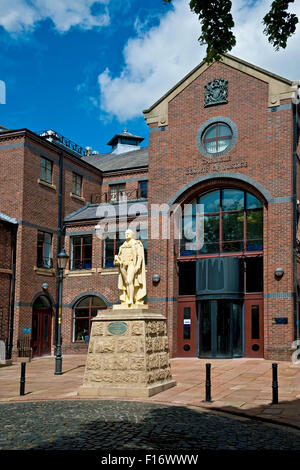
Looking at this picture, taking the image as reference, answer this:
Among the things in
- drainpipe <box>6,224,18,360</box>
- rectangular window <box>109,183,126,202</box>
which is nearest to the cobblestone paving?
drainpipe <box>6,224,18,360</box>

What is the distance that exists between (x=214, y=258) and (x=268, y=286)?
2.71 meters

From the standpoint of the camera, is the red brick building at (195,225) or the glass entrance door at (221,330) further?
the glass entrance door at (221,330)

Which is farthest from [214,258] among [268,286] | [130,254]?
[130,254]

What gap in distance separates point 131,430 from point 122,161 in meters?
26.5

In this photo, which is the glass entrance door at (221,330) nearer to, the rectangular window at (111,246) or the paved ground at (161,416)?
the paved ground at (161,416)

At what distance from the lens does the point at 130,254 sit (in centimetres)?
1445

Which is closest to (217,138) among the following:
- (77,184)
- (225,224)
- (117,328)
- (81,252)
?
(225,224)

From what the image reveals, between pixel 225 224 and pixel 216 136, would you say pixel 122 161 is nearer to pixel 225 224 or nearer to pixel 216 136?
pixel 216 136

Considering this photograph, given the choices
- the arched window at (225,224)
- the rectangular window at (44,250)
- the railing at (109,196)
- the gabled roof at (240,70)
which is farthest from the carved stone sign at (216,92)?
the rectangular window at (44,250)

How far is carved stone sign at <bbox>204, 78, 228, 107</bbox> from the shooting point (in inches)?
922

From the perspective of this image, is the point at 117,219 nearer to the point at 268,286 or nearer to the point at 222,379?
the point at 268,286

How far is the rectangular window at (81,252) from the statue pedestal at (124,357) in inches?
550

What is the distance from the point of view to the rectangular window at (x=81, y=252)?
2777 cm

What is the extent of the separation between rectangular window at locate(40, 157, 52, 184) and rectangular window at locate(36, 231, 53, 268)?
285 cm
